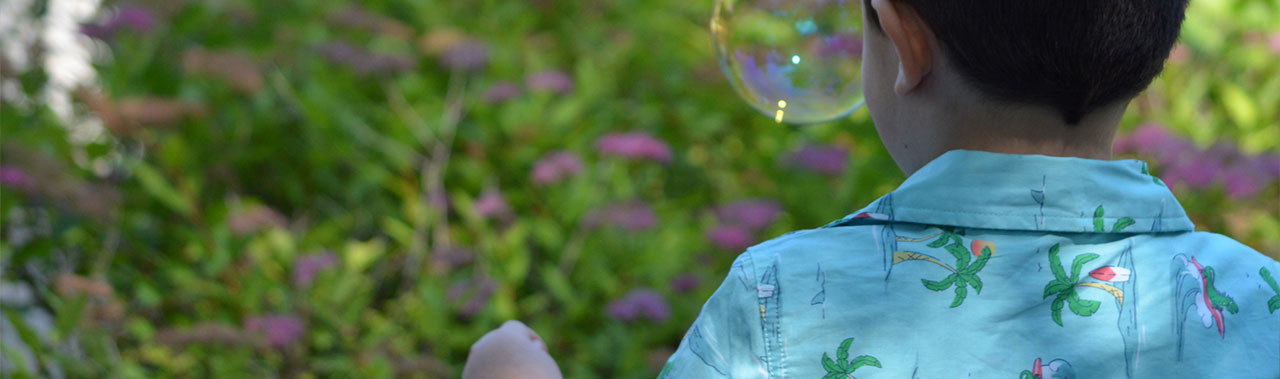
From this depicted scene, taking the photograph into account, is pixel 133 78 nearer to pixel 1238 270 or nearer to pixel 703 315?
pixel 703 315

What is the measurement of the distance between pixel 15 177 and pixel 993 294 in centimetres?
233

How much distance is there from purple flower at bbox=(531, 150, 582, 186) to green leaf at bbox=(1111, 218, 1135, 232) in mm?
2068

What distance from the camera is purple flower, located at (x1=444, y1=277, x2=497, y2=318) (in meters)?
2.63

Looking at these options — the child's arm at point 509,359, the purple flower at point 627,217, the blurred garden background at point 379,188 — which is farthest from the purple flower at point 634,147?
the child's arm at point 509,359

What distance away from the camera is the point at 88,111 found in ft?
10.0

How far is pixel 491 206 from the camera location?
2.87m

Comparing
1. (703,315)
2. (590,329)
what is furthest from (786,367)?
(590,329)

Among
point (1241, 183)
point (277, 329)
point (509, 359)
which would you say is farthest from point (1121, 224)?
point (1241, 183)

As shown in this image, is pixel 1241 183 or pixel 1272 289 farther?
pixel 1241 183

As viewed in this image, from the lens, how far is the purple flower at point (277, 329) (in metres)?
2.42

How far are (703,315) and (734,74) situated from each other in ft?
2.53

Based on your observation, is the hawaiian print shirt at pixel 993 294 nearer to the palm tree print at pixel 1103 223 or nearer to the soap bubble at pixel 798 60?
the palm tree print at pixel 1103 223

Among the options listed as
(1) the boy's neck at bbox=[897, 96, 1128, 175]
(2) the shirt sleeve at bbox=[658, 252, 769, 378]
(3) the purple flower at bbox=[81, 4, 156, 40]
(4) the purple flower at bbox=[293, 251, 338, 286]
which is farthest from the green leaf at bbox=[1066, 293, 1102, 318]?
(3) the purple flower at bbox=[81, 4, 156, 40]

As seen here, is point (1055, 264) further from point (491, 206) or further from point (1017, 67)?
point (491, 206)
